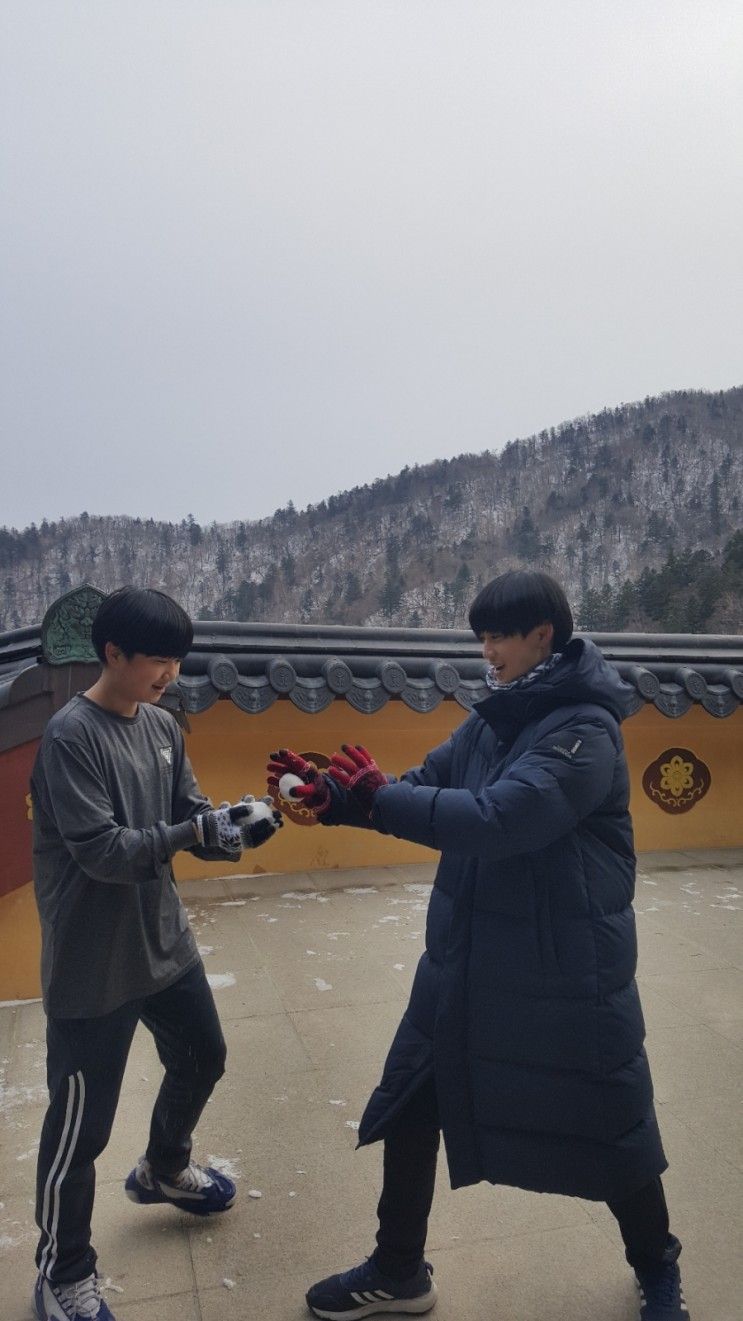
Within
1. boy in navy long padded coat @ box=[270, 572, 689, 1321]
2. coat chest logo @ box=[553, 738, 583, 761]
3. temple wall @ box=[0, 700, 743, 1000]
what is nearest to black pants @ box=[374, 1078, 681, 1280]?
boy in navy long padded coat @ box=[270, 572, 689, 1321]

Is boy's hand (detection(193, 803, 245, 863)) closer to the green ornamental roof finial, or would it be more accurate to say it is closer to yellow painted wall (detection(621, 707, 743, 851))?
the green ornamental roof finial

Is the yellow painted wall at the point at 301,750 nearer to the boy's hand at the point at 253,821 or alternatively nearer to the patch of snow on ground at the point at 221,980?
the patch of snow on ground at the point at 221,980

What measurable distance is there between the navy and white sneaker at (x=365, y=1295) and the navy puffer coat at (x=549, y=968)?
1.19 feet

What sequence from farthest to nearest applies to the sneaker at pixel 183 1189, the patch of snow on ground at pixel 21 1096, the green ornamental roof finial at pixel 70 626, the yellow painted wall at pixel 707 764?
the yellow painted wall at pixel 707 764 < the green ornamental roof finial at pixel 70 626 < the patch of snow on ground at pixel 21 1096 < the sneaker at pixel 183 1189

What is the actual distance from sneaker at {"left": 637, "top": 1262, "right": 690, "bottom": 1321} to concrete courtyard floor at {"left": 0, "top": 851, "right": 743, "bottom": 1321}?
94 mm

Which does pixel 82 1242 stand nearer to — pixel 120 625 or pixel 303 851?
pixel 120 625

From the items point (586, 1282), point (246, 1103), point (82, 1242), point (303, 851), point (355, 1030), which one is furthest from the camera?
point (303, 851)

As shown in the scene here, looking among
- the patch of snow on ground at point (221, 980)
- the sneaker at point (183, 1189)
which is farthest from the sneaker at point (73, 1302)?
the patch of snow on ground at point (221, 980)

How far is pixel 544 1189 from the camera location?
1.81 m

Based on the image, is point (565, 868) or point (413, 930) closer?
point (565, 868)

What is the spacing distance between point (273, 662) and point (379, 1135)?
3.33 meters

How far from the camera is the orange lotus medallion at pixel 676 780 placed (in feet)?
21.3

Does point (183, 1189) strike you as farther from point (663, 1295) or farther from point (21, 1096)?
point (663, 1295)

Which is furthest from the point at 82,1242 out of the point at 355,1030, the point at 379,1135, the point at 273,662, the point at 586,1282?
the point at 273,662
